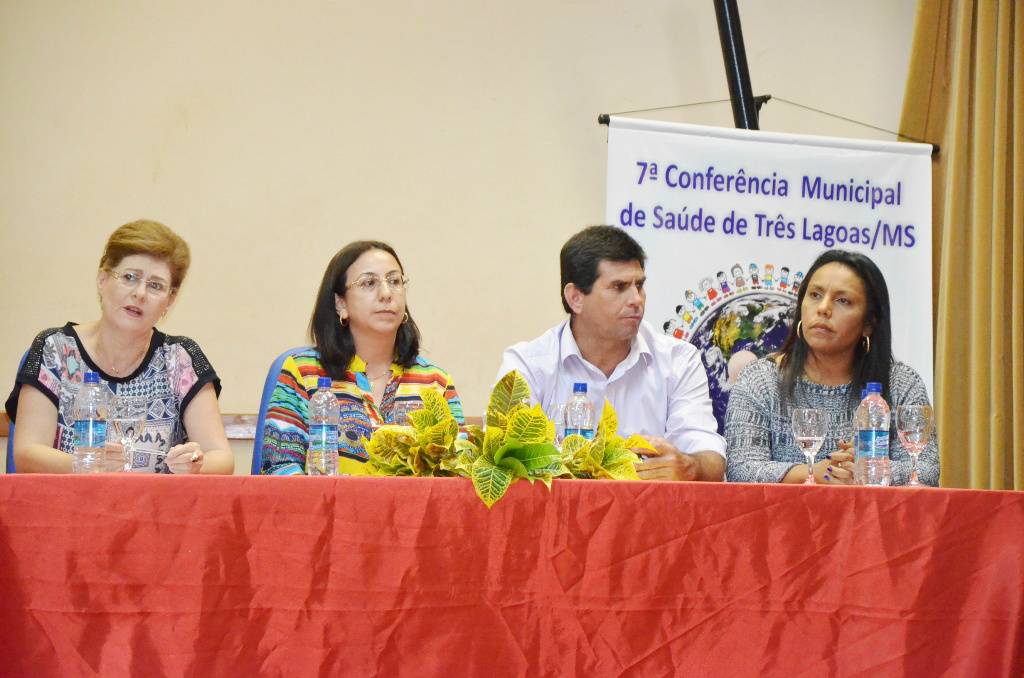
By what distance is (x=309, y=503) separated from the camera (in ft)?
4.65

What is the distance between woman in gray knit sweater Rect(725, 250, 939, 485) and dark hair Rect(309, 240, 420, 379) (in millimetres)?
930

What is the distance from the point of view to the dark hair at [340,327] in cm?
243

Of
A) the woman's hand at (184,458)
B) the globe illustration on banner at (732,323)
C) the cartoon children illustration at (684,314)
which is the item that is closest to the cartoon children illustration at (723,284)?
the globe illustration on banner at (732,323)

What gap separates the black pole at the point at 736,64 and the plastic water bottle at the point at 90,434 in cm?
278

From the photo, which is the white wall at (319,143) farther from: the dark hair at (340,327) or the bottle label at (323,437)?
the bottle label at (323,437)

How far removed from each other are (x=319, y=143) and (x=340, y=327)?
148 cm

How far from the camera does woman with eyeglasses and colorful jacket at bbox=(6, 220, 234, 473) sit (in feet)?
6.91

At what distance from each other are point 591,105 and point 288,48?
128 centimetres

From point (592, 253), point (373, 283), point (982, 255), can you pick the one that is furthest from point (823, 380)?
A: point (982, 255)

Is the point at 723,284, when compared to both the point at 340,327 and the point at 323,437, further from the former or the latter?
the point at 323,437

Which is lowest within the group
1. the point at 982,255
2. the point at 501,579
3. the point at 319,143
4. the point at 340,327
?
the point at 501,579

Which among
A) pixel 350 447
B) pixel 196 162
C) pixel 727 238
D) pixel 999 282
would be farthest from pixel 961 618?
pixel 196 162

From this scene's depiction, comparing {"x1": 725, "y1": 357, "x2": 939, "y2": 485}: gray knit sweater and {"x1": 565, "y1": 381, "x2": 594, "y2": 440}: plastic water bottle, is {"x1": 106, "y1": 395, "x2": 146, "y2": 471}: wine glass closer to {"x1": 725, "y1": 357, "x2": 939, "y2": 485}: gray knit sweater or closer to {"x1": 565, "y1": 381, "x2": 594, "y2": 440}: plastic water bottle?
{"x1": 565, "y1": 381, "x2": 594, "y2": 440}: plastic water bottle

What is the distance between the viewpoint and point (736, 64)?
145 inches
